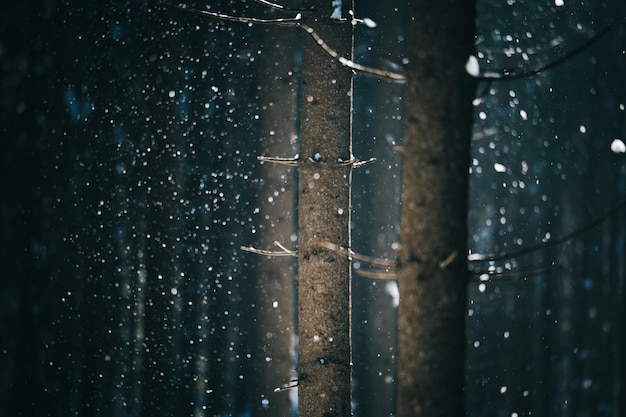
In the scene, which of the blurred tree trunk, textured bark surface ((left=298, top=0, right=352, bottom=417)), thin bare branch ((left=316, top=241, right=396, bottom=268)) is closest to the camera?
thin bare branch ((left=316, top=241, right=396, bottom=268))

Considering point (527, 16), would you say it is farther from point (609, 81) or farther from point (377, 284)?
point (377, 284)

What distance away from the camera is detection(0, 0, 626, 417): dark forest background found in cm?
358

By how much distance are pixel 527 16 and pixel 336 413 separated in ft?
11.2

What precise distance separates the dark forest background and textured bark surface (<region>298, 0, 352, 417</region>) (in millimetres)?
656

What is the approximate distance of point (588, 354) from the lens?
189 inches

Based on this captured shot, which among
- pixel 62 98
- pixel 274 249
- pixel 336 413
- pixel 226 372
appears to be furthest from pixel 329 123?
pixel 62 98

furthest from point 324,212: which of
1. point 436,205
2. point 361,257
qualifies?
point 436,205

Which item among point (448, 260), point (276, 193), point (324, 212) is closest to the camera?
point (448, 260)

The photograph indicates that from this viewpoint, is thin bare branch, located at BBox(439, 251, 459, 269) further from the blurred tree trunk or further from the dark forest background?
the blurred tree trunk

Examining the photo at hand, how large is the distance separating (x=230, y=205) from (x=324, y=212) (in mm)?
964

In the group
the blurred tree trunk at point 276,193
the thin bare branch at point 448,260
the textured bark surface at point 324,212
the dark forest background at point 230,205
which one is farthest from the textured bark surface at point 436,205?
the blurred tree trunk at point 276,193

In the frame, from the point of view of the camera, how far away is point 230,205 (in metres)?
3.57

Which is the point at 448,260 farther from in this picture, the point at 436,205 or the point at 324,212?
the point at 324,212

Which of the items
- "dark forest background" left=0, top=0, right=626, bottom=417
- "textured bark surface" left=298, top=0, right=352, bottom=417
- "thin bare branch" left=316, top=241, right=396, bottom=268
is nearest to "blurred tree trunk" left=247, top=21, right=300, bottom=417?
"dark forest background" left=0, top=0, right=626, bottom=417
